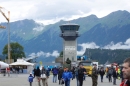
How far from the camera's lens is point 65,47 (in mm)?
191500

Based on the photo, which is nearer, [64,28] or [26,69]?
[26,69]

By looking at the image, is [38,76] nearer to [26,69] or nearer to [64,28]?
[26,69]

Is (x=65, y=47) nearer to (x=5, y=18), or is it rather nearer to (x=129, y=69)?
(x=5, y=18)

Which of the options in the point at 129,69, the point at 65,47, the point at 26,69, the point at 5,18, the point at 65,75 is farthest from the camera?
the point at 65,47

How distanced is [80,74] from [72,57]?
167698mm

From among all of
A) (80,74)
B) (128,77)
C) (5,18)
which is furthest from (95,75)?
(5,18)

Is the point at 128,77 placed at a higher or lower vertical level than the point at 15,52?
lower

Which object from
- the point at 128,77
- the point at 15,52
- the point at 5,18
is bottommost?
the point at 128,77

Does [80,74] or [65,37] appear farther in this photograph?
[65,37]

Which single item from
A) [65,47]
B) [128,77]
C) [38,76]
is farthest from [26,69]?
[65,47]

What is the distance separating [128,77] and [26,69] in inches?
3231

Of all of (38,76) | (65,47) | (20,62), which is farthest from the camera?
(65,47)

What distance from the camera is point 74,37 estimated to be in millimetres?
193750

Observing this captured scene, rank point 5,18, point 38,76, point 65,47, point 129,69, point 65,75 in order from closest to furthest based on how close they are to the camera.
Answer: point 129,69, point 65,75, point 38,76, point 5,18, point 65,47
